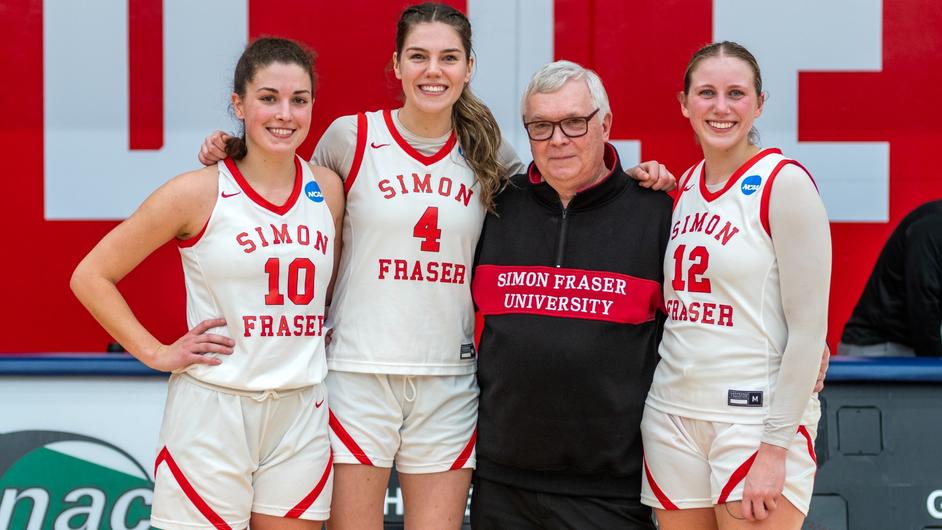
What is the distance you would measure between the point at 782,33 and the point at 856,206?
0.64 meters

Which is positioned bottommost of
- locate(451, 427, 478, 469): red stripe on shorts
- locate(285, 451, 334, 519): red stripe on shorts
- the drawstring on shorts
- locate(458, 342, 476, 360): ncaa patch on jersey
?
locate(285, 451, 334, 519): red stripe on shorts

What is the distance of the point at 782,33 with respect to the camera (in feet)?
11.3

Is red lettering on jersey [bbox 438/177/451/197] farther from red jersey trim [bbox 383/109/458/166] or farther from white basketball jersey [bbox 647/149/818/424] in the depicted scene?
white basketball jersey [bbox 647/149/818/424]

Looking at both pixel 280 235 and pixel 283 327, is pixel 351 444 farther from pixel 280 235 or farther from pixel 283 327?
pixel 280 235

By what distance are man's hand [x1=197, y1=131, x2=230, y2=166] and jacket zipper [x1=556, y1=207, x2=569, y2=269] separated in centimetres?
74

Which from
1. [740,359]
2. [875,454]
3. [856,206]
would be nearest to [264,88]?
[740,359]

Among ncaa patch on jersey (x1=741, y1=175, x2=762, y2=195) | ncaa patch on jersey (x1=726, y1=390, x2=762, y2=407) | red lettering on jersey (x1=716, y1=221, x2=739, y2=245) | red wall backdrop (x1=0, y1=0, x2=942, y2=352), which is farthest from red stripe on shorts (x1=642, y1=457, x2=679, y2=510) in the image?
red wall backdrop (x1=0, y1=0, x2=942, y2=352)

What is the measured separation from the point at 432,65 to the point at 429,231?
367mm

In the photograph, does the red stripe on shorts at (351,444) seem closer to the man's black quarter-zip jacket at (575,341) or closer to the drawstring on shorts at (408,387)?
the drawstring on shorts at (408,387)

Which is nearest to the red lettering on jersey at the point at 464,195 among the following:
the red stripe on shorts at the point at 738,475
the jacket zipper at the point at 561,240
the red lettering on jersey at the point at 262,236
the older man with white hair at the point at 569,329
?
the older man with white hair at the point at 569,329

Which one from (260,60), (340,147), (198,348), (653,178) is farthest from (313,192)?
(653,178)

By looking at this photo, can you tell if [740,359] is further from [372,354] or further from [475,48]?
[475,48]

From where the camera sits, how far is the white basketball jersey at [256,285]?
6.81 feet

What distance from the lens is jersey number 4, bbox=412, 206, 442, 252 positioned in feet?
7.43
